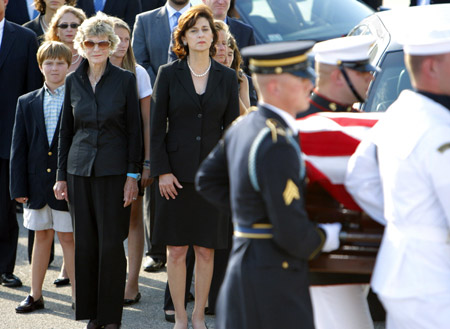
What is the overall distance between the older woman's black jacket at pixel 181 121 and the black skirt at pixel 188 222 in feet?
0.45

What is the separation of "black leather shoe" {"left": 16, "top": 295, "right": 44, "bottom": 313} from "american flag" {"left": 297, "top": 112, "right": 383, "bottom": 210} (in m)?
3.00

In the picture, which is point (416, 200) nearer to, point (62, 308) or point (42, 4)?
point (62, 308)

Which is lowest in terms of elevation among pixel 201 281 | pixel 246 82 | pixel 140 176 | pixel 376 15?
pixel 201 281

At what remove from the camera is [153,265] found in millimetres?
7066

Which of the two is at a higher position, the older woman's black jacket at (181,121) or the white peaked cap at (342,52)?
the white peaked cap at (342,52)

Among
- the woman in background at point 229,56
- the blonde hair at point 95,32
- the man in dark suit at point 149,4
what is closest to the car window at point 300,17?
the man in dark suit at point 149,4

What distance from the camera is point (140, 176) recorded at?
5.81 metres

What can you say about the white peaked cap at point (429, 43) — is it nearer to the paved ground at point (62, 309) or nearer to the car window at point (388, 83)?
the car window at point (388, 83)

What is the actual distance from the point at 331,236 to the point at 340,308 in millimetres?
792

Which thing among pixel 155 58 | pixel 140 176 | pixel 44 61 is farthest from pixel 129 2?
pixel 140 176

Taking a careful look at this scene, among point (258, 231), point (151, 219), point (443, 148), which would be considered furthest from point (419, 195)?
point (151, 219)

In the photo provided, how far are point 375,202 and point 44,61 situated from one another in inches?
139

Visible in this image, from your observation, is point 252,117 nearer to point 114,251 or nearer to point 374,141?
point 374,141

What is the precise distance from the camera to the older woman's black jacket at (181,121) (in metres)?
5.45
